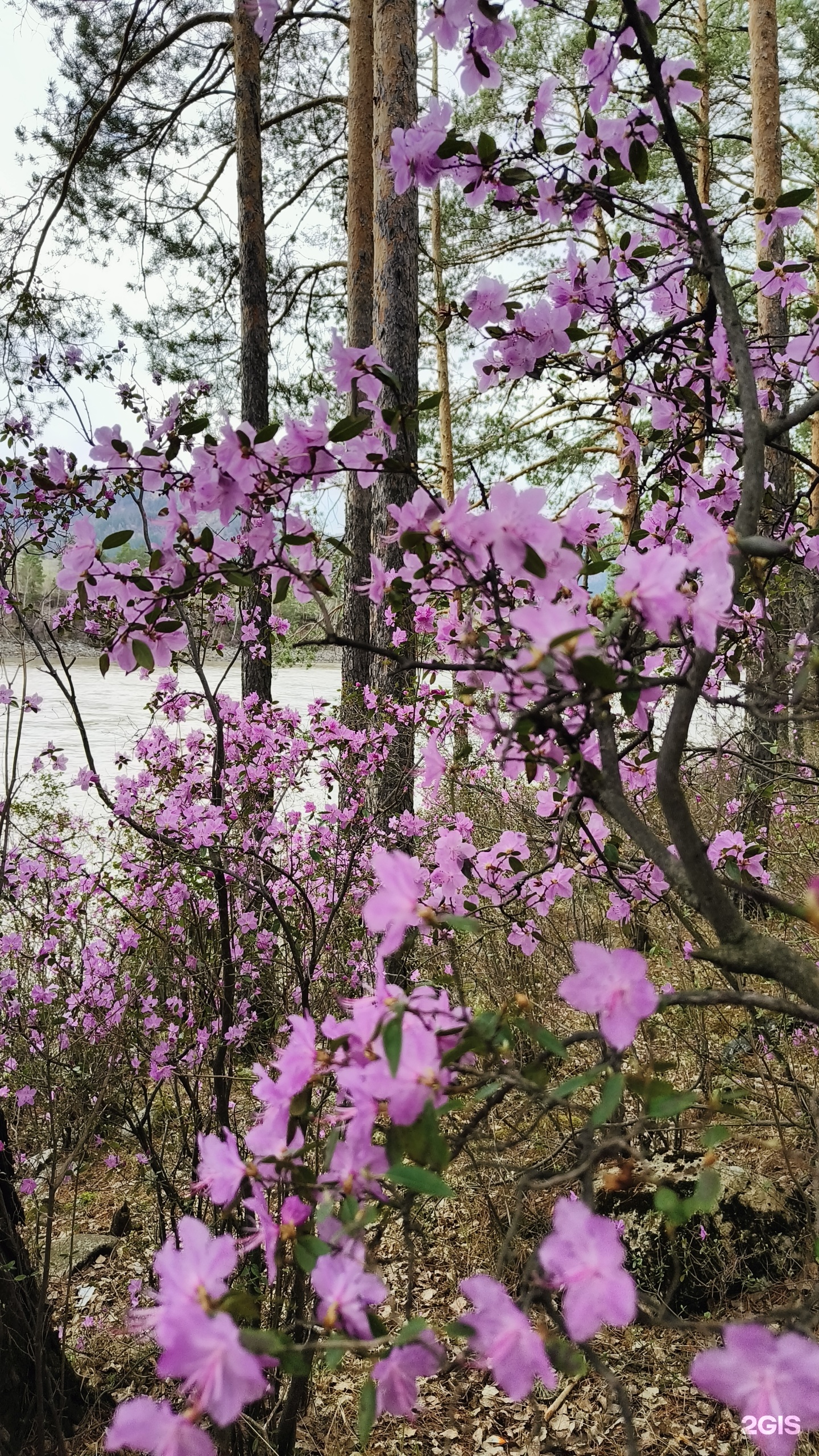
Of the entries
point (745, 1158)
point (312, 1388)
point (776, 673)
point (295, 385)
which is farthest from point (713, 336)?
point (295, 385)

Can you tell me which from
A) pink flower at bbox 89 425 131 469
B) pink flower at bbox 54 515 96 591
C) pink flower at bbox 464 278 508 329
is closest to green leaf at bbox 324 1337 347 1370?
pink flower at bbox 54 515 96 591

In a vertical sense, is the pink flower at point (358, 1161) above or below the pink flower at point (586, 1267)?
above

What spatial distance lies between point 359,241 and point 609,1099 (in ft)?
22.6

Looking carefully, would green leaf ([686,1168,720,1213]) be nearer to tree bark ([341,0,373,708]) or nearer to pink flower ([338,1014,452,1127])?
pink flower ([338,1014,452,1127])

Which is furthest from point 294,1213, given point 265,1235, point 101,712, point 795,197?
point 101,712

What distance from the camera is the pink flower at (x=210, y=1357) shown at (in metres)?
0.48

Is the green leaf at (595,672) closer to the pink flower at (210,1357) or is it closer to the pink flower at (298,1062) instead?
the pink flower at (298,1062)

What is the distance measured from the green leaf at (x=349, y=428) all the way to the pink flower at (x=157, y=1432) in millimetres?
878

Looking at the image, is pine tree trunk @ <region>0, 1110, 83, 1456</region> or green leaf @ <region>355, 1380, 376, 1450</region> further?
pine tree trunk @ <region>0, 1110, 83, 1456</region>

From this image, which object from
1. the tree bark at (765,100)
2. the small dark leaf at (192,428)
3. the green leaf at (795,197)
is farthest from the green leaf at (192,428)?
the tree bark at (765,100)

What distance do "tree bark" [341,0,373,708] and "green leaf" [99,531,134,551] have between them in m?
4.24

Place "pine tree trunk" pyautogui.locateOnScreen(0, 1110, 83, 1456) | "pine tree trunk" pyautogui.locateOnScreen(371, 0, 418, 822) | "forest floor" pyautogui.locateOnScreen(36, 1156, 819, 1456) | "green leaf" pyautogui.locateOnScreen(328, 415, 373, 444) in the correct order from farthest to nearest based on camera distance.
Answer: "pine tree trunk" pyautogui.locateOnScreen(371, 0, 418, 822) < "forest floor" pyautogui.locateOnScreen(36, 1156, 819, 1456) < "pine tree trunk" pyautogui.locateOnScreen(0, 1110, 83, 1456) < "green leaf" pyautogui.locateOnScreen(328, 415, 373, 444)

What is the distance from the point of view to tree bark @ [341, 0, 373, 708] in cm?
552

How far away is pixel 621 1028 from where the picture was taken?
622 mm
